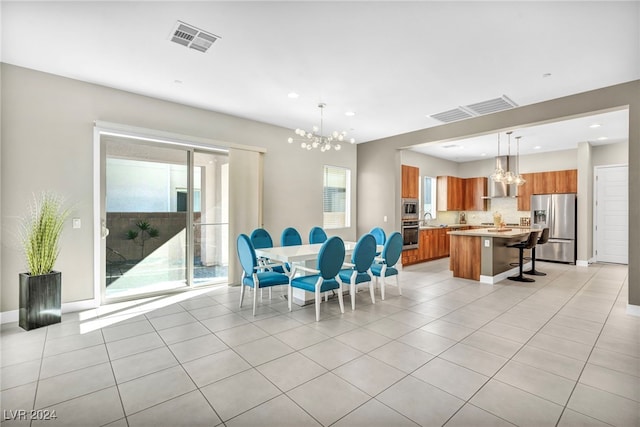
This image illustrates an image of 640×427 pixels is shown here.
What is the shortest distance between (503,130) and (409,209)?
2.72 metres

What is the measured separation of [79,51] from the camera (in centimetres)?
313

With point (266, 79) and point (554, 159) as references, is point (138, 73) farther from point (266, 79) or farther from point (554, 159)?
point (554, 159)

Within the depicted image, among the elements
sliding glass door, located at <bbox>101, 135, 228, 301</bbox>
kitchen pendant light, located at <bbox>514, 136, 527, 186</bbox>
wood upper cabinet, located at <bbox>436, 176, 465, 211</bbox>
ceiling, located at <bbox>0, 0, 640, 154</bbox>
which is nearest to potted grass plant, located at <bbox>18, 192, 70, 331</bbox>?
sliding glass door, located at <bbox>101, 135, 228, 301</bbox>

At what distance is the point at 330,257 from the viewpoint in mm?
3537

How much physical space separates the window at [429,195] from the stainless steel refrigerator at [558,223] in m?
2.54

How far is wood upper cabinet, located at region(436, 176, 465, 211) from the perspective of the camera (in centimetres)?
880

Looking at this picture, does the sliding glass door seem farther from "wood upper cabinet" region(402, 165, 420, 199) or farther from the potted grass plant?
"wood upper cabinet" region(402, 165, 420, 199)

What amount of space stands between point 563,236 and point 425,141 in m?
4.53

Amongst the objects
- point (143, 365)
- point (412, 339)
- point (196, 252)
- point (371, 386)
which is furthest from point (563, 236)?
point (143, 365)

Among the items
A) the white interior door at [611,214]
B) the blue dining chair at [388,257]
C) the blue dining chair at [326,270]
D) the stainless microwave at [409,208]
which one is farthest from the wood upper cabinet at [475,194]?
the blue dining chair at [326,270]

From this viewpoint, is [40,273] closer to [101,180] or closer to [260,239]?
[101,180]

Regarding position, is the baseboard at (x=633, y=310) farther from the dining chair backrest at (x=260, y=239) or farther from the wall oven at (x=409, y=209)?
the dining chair backrest at (x=260, y=239)

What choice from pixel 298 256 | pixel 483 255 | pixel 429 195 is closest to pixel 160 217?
pixel 298 256

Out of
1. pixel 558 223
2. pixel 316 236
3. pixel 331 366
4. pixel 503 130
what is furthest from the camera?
pixel 558 223
